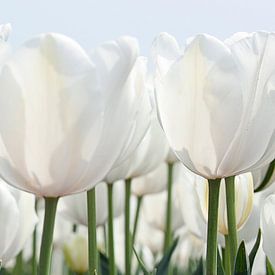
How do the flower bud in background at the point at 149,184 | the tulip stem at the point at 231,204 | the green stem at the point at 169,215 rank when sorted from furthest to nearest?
1. the flower bud in background at the point at 149,184
2. the green stem at the point at 169,215
3. the tulip stem at the point at 231,204

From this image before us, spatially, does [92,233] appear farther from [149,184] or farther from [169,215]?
[149,184]

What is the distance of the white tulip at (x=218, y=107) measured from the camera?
2.32 feet

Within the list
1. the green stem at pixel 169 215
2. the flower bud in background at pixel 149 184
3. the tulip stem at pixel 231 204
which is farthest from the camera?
the flower bud in background at pixel 149 184

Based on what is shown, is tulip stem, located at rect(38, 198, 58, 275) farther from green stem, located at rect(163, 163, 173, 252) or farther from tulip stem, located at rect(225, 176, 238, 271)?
green stem, located at rect(163, 163, 173, 252)

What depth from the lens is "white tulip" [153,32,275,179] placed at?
71cm

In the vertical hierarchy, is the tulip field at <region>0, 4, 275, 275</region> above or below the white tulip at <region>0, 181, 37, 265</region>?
above

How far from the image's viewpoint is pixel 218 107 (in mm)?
707

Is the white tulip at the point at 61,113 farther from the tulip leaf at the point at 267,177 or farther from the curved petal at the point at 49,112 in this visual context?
the tulip leaf at the point at 267,177

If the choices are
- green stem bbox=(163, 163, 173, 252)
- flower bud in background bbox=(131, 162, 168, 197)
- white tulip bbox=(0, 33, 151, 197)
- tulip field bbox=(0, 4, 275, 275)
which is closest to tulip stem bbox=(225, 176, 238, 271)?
tulip field bbox=(0, 4, 275, 275)

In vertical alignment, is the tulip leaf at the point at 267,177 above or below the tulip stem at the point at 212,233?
below

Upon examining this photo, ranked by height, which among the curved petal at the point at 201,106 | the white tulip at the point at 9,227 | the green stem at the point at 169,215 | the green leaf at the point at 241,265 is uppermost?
the curved petal at the point at 201,106

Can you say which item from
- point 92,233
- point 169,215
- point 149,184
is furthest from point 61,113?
point 149,184

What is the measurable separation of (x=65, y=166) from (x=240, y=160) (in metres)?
0.15

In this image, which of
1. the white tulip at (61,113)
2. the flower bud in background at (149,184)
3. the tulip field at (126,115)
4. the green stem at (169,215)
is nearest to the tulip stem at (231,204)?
the tulip field at (126,115)
